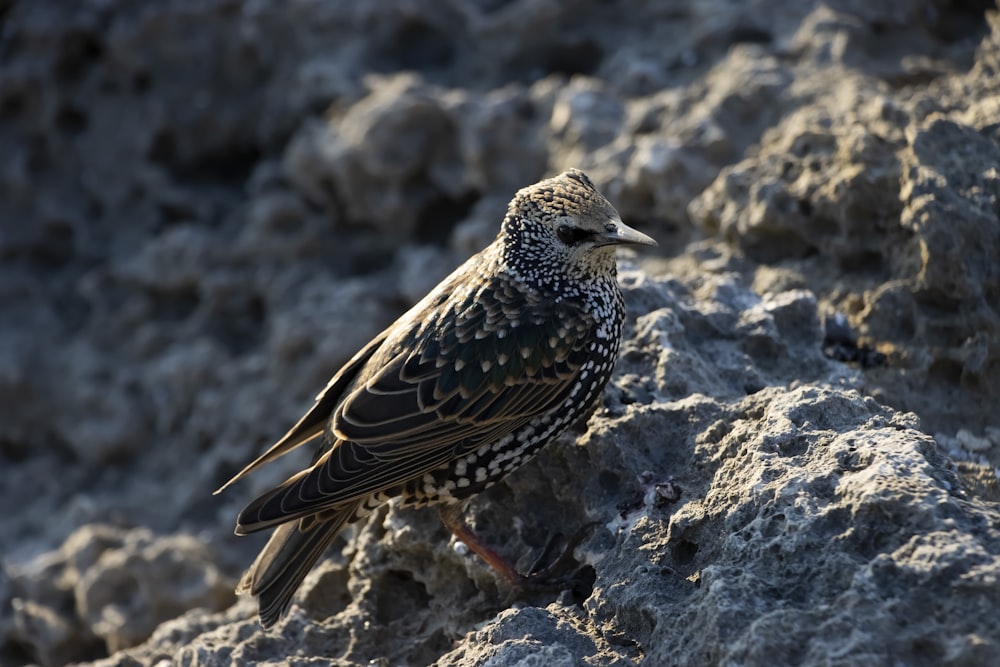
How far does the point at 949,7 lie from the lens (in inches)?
263

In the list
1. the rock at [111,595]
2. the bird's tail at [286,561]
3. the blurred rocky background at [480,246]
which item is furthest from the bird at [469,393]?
the rock at [111,595]

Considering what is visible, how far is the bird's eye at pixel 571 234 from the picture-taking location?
4652 millimetres

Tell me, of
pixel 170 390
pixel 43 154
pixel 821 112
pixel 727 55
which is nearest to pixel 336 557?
pixel 170 390

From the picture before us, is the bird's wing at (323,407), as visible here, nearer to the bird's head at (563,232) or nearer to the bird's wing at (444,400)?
the bird's wing at (444,400)

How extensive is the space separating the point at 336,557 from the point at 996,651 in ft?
9.41

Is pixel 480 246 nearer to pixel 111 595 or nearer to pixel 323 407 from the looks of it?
pixel 323 407

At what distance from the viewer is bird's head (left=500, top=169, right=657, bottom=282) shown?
4629 millimetres

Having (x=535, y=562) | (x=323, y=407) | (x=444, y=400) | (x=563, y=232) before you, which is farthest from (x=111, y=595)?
(x=563, y=232)

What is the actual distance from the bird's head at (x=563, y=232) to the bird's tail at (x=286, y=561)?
124cm

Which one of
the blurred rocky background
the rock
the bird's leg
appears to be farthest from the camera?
the rock

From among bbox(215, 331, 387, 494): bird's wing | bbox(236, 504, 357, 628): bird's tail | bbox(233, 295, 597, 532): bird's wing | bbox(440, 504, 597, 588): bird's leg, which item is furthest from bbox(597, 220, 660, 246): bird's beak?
bbox(236, 504, 357, 628): bird's tail

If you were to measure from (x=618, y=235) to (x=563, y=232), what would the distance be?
0.82ft

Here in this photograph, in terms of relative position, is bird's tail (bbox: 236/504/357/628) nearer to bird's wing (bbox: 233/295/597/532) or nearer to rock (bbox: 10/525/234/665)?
bird's wing (bbox: 233/295/597/532)

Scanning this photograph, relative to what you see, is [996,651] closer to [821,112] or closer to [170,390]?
[821,112]
